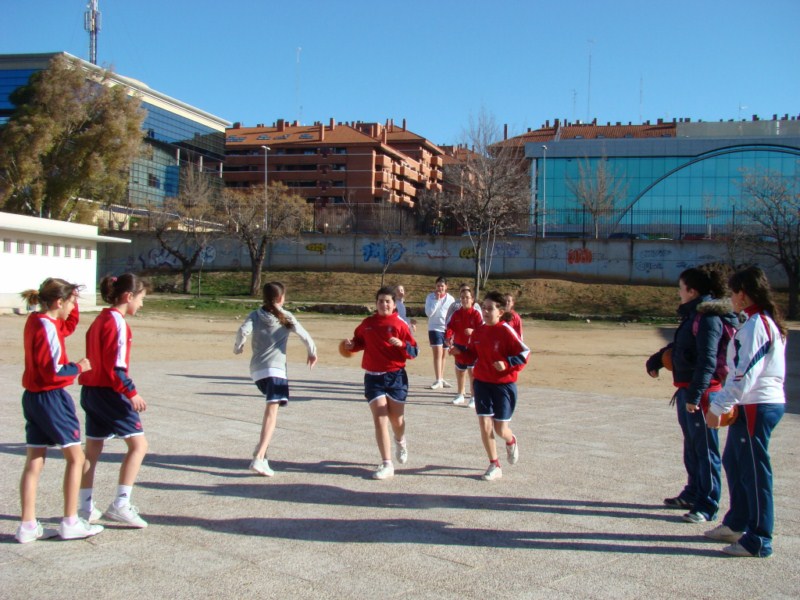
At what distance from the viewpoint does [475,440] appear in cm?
825

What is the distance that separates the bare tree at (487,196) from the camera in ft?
135

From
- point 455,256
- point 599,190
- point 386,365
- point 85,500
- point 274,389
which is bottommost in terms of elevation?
point 85,500

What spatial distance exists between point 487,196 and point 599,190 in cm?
1743

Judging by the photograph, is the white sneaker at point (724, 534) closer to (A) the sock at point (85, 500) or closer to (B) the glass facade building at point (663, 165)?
(A) the sock at point (85, 500)

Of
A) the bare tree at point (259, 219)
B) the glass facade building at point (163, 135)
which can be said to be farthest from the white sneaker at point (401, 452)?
the glass facade building at point (163, 135)

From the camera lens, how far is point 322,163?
319ft

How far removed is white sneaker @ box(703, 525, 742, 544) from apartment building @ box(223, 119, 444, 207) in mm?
86987

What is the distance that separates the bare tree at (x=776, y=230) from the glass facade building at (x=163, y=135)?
49260 mm

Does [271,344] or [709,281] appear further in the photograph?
[271,344]

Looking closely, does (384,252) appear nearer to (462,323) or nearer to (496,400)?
(462,323)

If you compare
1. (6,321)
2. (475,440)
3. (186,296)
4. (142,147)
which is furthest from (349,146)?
(475,440)

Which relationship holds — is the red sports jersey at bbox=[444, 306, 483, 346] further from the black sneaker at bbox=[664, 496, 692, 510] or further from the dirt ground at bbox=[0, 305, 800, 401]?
the black sneaker at bbox=[664, 496, 692, 510]

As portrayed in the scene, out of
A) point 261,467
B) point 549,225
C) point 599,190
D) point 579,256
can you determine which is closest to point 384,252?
point 579,256

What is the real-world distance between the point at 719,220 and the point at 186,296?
1236 inches
